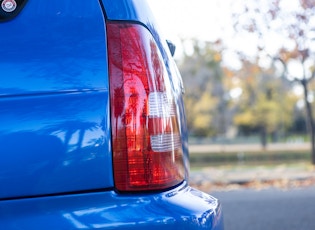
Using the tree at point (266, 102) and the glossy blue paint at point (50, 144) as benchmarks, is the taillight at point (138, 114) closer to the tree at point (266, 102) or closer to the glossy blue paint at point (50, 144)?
the glossy blue paint at point (50, 144)

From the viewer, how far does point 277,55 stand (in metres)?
13.6

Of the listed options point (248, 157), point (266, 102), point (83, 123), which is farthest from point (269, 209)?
point (266, 102)

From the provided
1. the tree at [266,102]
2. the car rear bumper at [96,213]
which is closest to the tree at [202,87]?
the tree at [266,102]

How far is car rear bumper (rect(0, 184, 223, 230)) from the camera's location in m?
1.41

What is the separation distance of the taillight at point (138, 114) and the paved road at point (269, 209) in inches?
150

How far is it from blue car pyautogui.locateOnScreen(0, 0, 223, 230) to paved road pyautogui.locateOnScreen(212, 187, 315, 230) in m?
3.85

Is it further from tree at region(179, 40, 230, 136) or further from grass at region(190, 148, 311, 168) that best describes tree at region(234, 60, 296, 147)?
grass at region(190, 148, 311, 168)

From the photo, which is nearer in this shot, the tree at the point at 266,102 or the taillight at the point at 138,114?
the taillight at the point at 138,114

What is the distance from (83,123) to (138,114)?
181 mm

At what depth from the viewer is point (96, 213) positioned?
4.69 ft

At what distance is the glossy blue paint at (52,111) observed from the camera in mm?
1425

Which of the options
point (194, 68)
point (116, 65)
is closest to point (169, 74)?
point (116, 65)

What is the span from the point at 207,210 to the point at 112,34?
668 mm

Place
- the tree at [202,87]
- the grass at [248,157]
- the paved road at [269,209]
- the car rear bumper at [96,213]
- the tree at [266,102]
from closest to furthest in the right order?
1. the car rear bumper at [96,213]
2. the paved road at [269,209]
3. the grass at [248,157]
4. the tree at [202,87]
5. the tree at [266,102]
